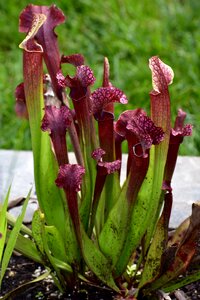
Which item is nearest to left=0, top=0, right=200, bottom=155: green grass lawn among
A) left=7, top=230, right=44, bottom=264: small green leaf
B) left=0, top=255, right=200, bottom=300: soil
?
left=0, top=255, right=200, bottom=300: soil

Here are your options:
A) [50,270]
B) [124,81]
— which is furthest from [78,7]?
[50,270]

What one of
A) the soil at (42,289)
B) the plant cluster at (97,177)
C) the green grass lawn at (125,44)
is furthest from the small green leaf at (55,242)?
the green grass lawn at (125,44)

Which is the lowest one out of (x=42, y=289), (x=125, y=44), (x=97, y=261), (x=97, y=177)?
(x=42, y=289)

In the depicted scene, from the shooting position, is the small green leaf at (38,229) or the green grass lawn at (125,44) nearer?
the small green leaf at (38,229)

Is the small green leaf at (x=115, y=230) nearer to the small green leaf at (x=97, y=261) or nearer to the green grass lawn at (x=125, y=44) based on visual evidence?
the small green leaf at (x=97, y=261)

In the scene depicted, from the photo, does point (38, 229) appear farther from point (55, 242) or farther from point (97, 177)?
point (97, 177)

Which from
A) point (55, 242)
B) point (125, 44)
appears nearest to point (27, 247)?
point (55, 242)

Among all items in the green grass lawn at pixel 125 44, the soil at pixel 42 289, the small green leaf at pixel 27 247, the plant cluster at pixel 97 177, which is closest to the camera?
the plant cluster at pixel 97 177
